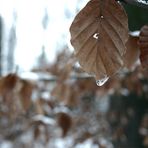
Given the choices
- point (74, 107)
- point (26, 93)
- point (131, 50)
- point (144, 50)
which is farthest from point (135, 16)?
point (74, 107)

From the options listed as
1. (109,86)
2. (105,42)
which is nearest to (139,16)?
(105,42)

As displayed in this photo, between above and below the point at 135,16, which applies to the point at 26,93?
below

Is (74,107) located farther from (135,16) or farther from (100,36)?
(100,36)

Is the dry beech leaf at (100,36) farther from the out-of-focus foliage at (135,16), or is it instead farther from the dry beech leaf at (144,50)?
the out-of-focus foliage at (135,16)

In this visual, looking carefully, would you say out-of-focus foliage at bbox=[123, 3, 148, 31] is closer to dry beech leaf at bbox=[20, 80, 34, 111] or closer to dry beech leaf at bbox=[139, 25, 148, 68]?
dry beech leaf at bbox=[20, 80, 34, 111]

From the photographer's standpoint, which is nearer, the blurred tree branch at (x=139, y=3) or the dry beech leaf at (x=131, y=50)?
the blurred tree branch at (x=139, y=3)

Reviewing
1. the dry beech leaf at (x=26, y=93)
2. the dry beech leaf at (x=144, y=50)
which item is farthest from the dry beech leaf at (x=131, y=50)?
the dry beech leaf at (x=26, y=93)

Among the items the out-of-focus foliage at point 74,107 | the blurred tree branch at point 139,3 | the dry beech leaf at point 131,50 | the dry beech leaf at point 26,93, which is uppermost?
the blurred tree branch at point 139,3

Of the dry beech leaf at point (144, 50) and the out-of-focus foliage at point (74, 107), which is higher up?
the dry beech leaf at point (144, 50)
